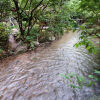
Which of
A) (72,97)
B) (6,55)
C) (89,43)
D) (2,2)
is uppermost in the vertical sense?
(2,2)

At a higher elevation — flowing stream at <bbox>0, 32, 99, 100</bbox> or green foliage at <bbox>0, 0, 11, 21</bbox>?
green foliage at <bbox>0, 0, 11, 21</bbox>

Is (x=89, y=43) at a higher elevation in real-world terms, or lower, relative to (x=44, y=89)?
higher

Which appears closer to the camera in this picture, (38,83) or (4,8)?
→ (38,83)

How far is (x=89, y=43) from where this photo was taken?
138 centimetres

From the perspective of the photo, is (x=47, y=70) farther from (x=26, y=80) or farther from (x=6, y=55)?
(x=6, y=55)

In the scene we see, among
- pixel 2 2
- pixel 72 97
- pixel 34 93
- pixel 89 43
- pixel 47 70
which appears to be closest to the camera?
pixel 89 43

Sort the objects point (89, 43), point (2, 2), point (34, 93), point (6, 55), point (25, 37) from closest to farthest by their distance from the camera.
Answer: point (89, 43) < point (34, 93) < point (2, 2) < point (6, 55) < point (25, 37)

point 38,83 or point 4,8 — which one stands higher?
point 4,8

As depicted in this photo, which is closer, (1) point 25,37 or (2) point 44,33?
(1) point 25,37

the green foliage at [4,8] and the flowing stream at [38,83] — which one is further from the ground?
the green foliage at [4,8]

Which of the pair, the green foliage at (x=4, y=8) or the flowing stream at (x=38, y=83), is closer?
the flowing stream at (x=38, y=83)

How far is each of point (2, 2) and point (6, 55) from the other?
2.89m

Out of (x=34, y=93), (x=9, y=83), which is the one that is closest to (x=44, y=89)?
(x=34, y=93)

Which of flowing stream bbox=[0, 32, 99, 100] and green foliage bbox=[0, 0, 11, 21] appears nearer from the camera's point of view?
flowing stream bbox=[0, 32, 99, 100]
